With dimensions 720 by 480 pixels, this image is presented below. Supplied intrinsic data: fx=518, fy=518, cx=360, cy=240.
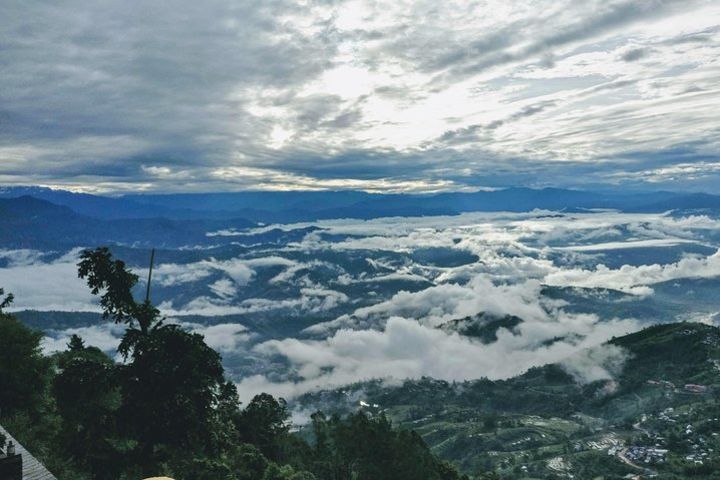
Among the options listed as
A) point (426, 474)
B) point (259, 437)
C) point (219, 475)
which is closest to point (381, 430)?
point (426, 474)

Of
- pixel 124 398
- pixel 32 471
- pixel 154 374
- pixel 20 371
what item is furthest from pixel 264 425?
pixel 154 374

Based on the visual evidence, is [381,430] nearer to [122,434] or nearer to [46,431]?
[46,431]

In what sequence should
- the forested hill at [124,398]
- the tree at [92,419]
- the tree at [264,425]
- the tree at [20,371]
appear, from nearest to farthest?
the forested hill at [124,398]
the tree at [92,419]
the tree at [20,371]
the tree at [264,425]

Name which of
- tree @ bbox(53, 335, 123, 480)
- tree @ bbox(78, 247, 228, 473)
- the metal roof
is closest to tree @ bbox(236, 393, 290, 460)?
tree @ bbox(53, 335, 123, 480)

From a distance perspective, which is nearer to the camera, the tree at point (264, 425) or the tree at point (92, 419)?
the tree at point (92, 419)

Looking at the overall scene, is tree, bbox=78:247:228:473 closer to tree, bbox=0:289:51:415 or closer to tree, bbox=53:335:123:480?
tree, bbox=53:335:123:480

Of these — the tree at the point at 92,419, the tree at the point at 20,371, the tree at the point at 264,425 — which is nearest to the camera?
the tree at the point at 92,419

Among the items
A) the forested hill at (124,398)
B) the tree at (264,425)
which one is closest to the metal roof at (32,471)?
the forested hill at (124,398)

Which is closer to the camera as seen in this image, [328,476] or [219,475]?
[219,475]

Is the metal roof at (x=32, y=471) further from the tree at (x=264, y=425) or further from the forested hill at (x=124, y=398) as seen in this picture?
the tree at (x=264, y=425)

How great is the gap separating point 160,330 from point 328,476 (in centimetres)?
7064

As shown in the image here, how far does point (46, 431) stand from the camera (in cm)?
4394

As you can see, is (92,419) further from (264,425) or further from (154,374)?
(264,425)

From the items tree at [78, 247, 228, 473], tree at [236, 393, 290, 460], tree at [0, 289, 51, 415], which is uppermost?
tree at [78, 247, 228, 473]
